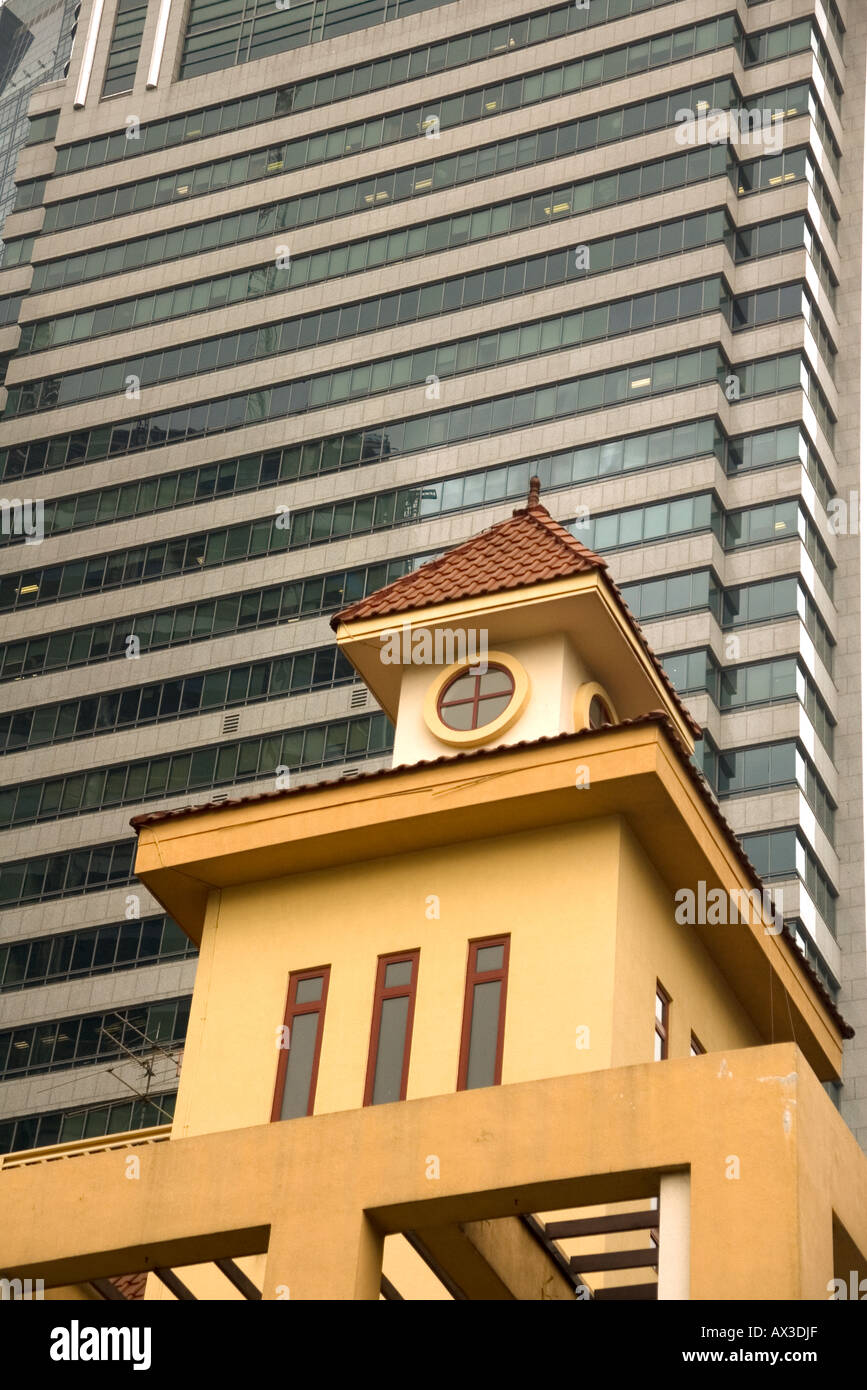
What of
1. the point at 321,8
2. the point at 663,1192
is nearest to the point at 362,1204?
the point at 663,1192

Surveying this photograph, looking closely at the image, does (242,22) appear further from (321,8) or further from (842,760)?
(842,760)

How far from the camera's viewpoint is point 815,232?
10081 cm

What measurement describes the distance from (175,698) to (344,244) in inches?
1084

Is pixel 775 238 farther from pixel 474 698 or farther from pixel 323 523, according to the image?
pixel 474 698

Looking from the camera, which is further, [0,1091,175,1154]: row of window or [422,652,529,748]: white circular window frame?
[0,1091,175,1154]: row of window

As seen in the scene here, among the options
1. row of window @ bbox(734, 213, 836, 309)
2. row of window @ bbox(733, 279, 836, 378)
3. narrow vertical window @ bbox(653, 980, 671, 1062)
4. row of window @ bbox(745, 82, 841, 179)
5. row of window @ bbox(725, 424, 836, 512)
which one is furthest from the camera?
row of window @ bbox(745, 82, 841, 179)

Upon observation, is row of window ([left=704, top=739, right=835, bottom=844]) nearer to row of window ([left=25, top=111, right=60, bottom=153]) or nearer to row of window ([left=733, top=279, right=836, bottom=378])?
row of window ([left=733, top=279, right=836, bottom=378])

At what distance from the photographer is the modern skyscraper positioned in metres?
90.8

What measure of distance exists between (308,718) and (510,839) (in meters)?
71.3

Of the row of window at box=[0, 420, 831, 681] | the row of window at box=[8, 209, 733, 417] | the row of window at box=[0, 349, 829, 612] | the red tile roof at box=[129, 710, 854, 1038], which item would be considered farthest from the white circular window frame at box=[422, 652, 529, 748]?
the row of window at box=[8, 209, 733, 417]

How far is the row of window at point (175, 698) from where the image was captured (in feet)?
321

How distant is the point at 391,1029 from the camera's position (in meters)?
24.5

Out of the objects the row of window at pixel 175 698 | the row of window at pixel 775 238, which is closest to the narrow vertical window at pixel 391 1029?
the row of window at pixel 175 698

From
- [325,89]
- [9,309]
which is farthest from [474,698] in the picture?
[9,309]
